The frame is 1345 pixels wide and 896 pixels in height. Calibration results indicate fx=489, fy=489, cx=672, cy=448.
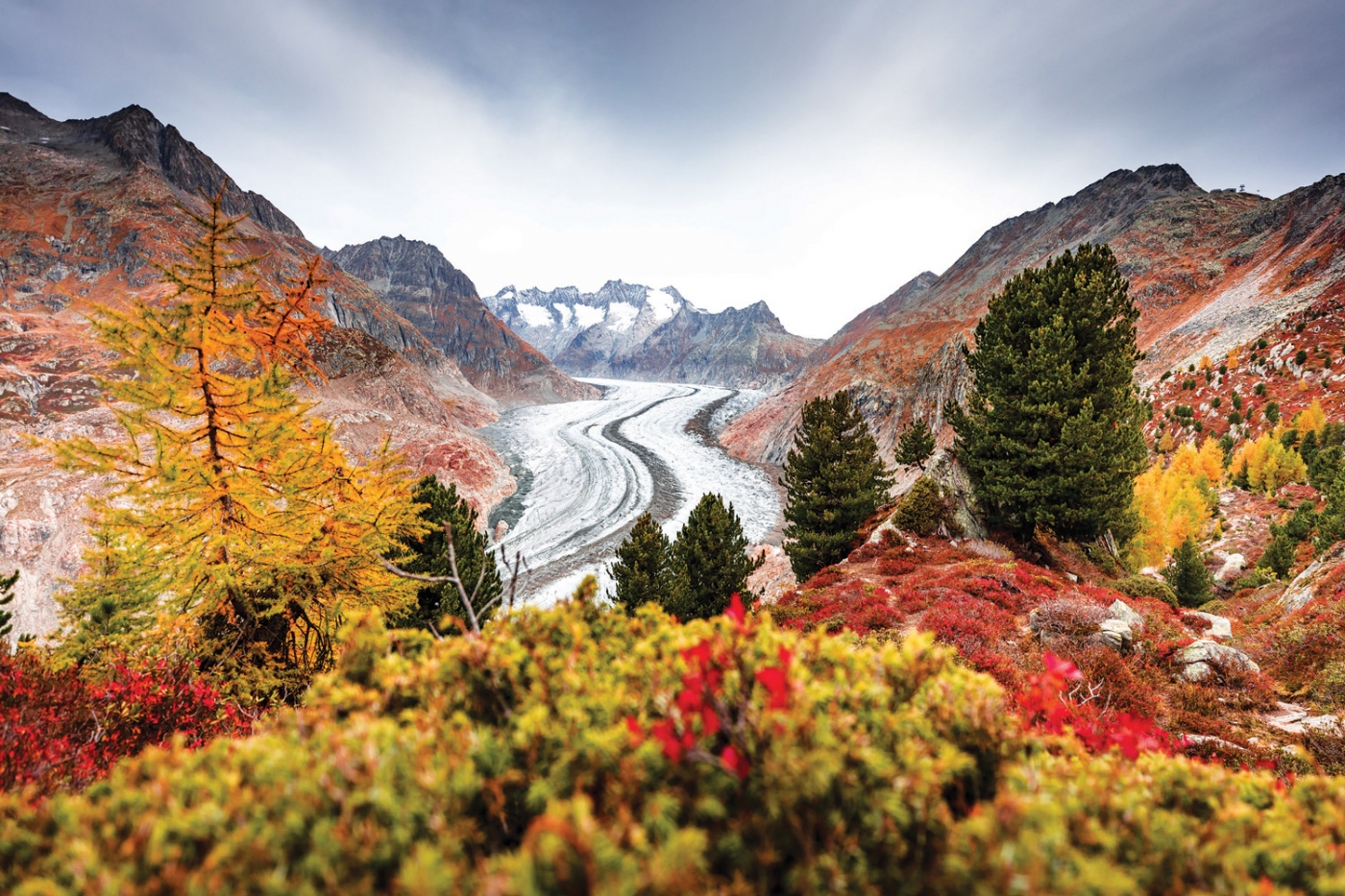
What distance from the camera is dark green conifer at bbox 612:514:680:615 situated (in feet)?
50.9

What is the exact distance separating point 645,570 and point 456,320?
180 m

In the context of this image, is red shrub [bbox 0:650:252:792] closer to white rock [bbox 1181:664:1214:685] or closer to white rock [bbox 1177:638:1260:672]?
white rock [bbox 1181:664:1214:685]

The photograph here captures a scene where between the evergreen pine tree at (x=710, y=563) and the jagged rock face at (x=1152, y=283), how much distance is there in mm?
39450

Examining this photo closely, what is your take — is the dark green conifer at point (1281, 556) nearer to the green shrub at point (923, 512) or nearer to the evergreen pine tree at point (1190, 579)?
the evergreen pine tree at point (1190, 579)

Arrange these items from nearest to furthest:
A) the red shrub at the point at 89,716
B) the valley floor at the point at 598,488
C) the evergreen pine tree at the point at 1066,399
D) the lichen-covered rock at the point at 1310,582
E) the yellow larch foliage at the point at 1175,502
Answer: the red shrub at the point at 89,716 → the lichen-covered rock at the point at 1310,582 → the evergreen pine tree at the point at 1066,399 → the yellow larch foliage at the point at 1175,502 → the valley floor at the point at 598,488

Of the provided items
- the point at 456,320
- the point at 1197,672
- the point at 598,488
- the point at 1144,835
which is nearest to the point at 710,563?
the point at 1197,672

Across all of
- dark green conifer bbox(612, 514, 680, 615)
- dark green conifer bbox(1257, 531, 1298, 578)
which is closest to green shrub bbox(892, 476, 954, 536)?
dark green conifer bbox(612, 514, 680, 615)

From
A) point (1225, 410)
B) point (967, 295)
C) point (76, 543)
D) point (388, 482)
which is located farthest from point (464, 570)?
point (967, 295)

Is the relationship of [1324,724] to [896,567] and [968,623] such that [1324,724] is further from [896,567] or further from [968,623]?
[896,567]

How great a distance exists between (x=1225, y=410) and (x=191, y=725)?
206 feet

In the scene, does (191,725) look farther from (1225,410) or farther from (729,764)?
(1225,410)

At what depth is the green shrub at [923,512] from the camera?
56.1 feet

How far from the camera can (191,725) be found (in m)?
5.88

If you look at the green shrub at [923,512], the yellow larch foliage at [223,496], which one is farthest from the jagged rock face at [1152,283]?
the yellow larch foliage at [223,496]
